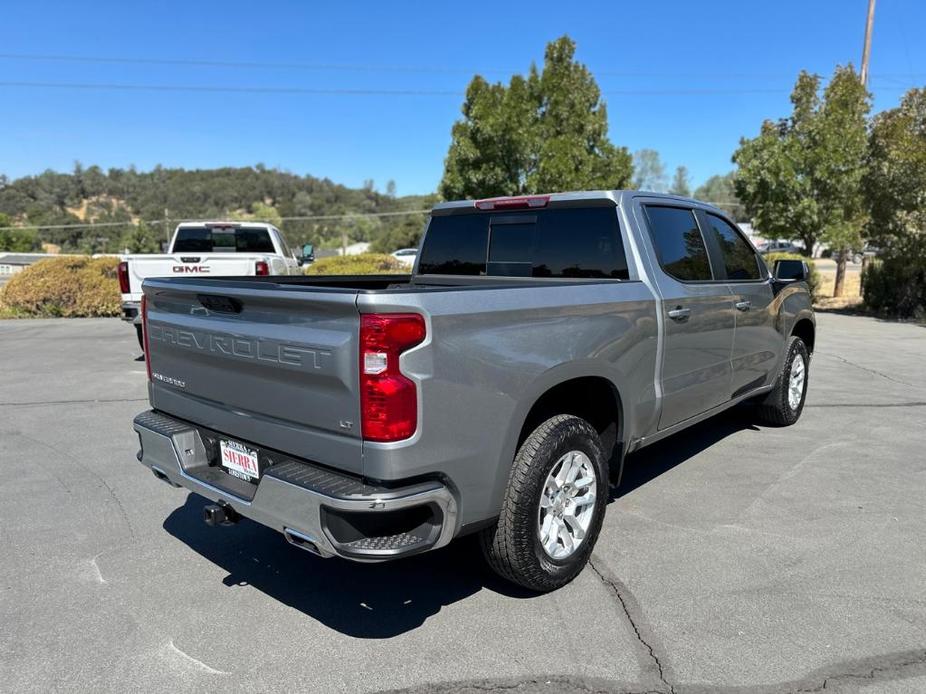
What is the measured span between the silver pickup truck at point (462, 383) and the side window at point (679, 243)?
0.07 ft

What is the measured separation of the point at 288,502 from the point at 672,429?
2701mm

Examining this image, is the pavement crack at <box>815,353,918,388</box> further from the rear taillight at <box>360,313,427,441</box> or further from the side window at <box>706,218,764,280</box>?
the rear taillight at <box>360,313,427,441</box>

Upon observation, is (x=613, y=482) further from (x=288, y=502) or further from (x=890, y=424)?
(x=890, y=424)

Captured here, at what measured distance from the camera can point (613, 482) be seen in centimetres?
395

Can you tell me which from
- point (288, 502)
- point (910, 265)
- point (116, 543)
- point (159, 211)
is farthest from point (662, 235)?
point (159, 211)

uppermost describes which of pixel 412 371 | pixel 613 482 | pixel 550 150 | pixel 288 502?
pixel 550 150

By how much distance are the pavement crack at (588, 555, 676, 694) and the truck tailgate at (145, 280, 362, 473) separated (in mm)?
1494

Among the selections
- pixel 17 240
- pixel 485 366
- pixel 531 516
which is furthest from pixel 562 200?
pixel 17 240

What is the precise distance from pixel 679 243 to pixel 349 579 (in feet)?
9.80

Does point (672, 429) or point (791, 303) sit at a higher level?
point (791, 303)

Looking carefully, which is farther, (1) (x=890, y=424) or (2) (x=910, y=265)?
(2) (x=910, y=265)

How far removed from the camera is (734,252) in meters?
5.36

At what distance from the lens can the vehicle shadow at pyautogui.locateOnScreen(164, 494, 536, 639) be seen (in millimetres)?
3260

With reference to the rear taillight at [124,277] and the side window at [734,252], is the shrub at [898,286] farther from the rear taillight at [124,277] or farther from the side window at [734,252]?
the rear taillight at [124,277]
